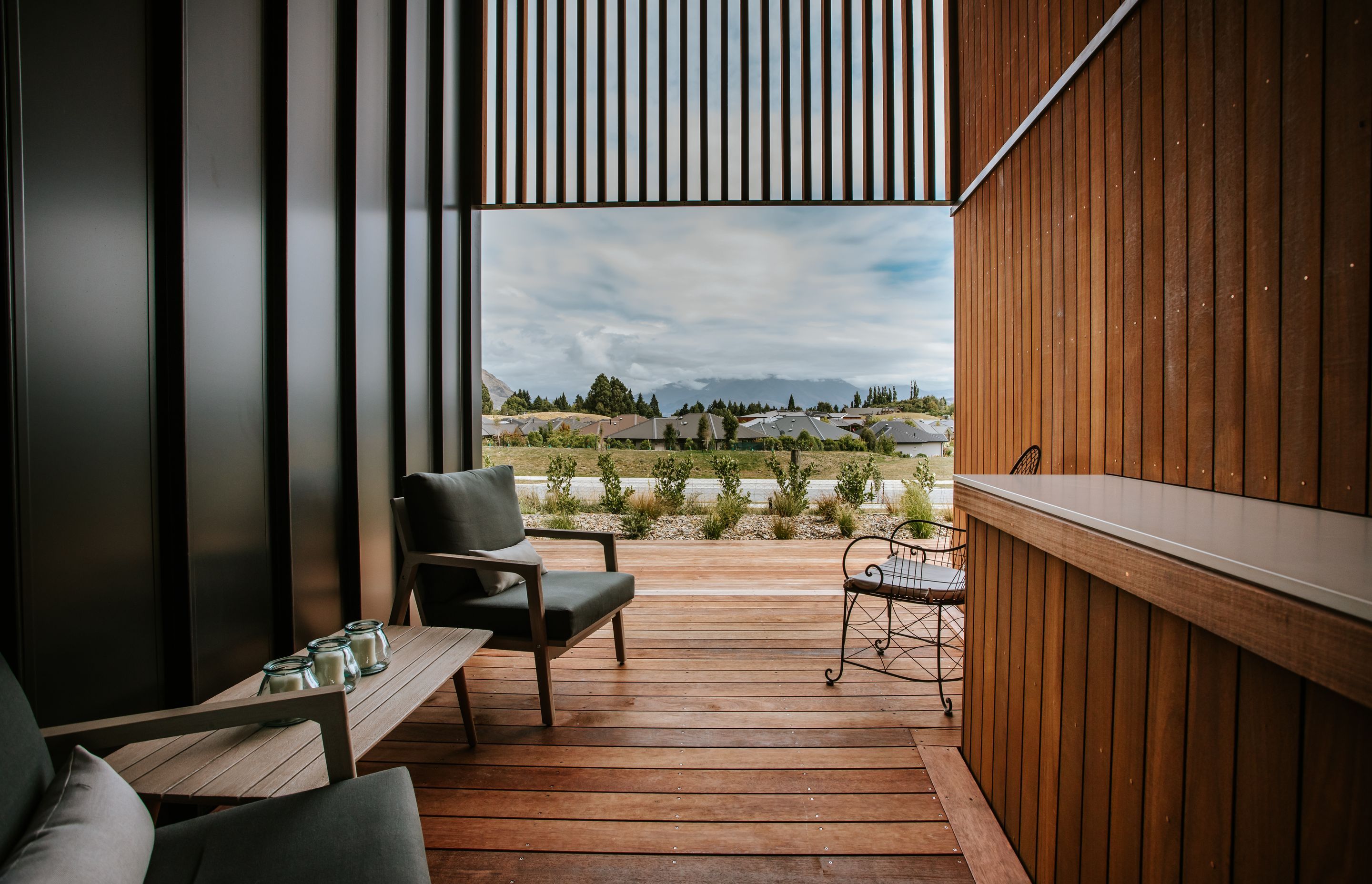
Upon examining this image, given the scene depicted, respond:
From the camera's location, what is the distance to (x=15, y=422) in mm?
1293

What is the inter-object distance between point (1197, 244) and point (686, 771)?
7.01 feet

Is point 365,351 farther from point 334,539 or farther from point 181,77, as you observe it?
point 181,77

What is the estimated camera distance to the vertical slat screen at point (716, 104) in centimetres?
381

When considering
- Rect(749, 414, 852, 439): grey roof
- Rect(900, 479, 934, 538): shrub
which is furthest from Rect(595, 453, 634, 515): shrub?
Rect(900, 479, 934, 538): shrub

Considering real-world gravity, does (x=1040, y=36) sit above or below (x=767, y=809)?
above

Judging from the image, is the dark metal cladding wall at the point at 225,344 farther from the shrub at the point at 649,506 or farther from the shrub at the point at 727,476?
the shrub at the point at 727,476

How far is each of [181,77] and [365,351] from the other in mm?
1185

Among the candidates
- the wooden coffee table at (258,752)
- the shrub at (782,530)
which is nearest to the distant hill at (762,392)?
the shrub at (782,530)

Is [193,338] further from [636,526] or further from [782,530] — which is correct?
[782,530]

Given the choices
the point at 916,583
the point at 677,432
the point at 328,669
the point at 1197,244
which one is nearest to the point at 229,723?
the point at 328,669

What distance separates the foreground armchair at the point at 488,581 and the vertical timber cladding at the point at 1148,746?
1.45 meters

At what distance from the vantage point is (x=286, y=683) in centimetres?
135

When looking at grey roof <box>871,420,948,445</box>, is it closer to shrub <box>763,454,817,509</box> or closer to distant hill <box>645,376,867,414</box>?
distant hill <box>645,376,867,414</box>

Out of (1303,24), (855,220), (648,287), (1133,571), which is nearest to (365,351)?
(1133,571)
